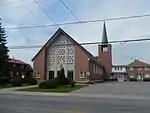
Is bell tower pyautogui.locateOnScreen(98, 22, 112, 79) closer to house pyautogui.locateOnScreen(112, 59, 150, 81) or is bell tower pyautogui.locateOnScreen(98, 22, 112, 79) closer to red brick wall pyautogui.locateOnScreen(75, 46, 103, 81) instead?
house pyautogui.locateOnScreen(112, 59, 150, 81)

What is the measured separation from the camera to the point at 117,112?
1420cm

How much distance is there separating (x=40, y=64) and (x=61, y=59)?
4770 mm

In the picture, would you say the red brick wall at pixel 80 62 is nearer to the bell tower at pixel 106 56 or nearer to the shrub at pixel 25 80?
the shrub at pixel 25 80

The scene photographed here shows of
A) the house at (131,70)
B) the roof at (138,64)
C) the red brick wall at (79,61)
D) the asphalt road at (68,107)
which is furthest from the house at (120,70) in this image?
the asphalt road at (68,107)

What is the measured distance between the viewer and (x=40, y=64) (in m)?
66.9

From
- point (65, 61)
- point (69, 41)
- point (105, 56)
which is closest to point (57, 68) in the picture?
point (65, 61)

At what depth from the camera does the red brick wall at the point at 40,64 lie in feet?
217

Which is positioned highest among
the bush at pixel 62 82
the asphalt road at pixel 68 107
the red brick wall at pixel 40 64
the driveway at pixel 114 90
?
the red brick wall at pixel 40 64

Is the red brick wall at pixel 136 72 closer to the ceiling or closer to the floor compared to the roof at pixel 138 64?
closer to the floor

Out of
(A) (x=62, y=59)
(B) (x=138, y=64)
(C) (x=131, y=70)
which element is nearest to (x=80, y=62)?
(A) (x=62, y=59)

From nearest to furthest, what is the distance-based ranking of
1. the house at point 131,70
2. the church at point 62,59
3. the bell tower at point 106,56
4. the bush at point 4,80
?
the bush at point 4,80 < the church at point 62,59 < the bell tower at point 106,56 < the house at point 131,70

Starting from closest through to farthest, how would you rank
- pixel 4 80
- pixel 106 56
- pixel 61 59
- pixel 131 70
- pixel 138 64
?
pixel 4 80
pixel 61 59
pixel 106 56
pixel 131 70
pixel 138 64

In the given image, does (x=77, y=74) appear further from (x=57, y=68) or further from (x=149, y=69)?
(x=149, y=69)

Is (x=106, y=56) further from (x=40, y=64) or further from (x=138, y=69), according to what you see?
(x=138, y=69)
